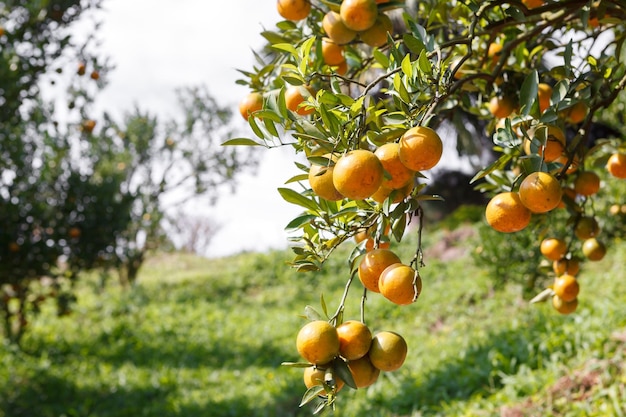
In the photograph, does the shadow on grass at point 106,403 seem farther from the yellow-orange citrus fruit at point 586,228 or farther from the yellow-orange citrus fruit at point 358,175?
the yellow-orange citrus fruit at point 358,175

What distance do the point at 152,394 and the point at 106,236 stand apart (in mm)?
2088

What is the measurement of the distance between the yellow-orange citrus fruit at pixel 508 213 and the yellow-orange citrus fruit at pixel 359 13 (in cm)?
51

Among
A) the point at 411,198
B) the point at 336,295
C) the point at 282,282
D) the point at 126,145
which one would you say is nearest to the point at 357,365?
the point at 411,198

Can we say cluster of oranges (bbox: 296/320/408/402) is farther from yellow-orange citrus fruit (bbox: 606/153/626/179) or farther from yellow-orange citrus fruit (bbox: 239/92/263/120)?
yellow-orange citrus fruit (bbox: 606/153/626/179)

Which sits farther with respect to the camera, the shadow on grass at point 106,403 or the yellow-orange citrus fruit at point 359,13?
the shadow on grass at point 106,403

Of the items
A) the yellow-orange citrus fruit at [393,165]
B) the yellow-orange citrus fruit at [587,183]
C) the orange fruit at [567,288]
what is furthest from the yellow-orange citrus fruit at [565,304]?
the yellow-orange citrus fruit at [393,165]

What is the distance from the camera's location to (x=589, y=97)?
1461 mm

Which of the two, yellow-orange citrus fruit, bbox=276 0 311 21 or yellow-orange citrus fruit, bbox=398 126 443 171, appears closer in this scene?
yellow-orange citrus fruit, bbox=398 126 443 171

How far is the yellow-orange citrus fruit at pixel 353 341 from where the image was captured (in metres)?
1.09

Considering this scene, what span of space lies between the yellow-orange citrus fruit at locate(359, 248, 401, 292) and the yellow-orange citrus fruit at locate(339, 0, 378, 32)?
0.55 metres

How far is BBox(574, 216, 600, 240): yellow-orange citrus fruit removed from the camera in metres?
1.84

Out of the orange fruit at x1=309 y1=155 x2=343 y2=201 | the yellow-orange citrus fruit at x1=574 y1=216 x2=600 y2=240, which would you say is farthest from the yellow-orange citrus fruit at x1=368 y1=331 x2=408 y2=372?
the yellow-orange citrus fruit at x1=574 y1=216 x2=600 y2=240

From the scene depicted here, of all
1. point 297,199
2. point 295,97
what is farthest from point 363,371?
point 295,97

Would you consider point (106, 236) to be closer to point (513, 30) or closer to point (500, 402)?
point (500, 402)
